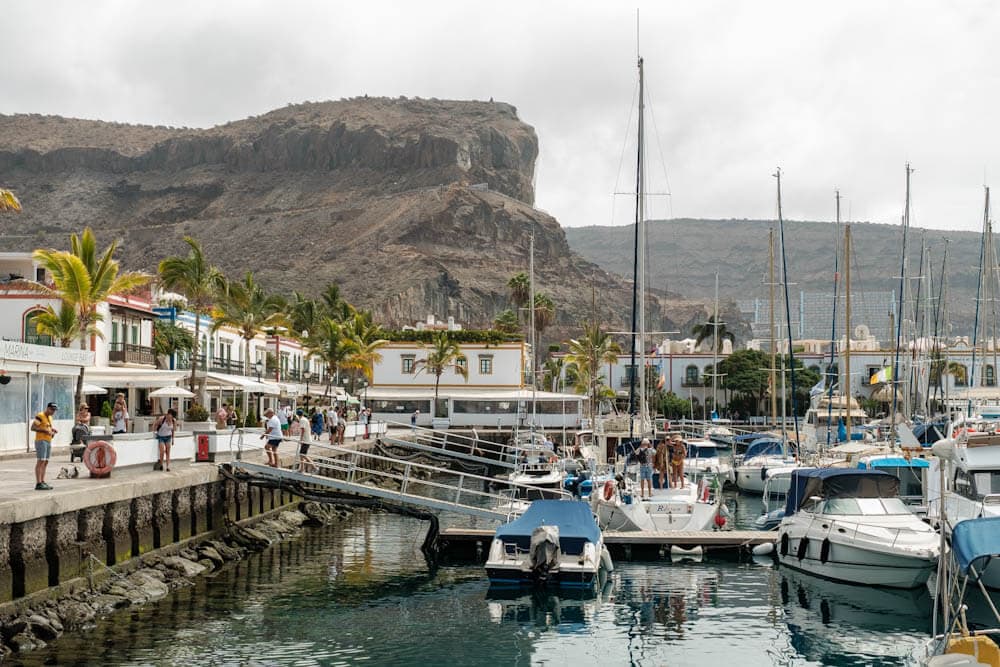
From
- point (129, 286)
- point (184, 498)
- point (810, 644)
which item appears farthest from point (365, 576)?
point (129, 286)

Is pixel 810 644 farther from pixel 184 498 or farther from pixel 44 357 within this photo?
pixel 44 357

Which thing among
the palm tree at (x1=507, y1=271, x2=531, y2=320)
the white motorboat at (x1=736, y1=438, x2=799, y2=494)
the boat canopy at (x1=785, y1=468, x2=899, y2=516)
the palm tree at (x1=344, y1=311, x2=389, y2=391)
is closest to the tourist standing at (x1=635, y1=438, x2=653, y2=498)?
the boat canopy at (x1=785, y1=468, x2=899, y2=516)

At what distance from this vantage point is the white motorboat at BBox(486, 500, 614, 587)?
26266 mm

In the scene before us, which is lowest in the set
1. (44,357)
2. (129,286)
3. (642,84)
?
(44,357)

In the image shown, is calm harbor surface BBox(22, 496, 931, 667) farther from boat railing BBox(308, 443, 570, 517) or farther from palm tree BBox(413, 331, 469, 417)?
palm tree BBox(413, 331, 469, 417)

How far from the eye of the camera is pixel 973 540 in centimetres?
1881

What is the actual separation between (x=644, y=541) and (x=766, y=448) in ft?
94.1

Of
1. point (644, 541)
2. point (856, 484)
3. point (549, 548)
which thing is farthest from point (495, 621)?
point (856, 484)

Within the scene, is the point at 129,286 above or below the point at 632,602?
above

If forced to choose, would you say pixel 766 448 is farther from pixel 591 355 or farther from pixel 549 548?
pixel 549 548

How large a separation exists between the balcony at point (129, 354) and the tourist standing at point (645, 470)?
2969cm

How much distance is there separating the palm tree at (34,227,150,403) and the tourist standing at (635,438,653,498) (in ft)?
63.8

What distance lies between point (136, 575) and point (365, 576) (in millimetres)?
6179

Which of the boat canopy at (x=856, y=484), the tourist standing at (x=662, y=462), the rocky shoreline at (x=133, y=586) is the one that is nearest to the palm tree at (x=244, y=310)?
the rocky shoreline at (x=133, y=586)
